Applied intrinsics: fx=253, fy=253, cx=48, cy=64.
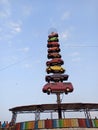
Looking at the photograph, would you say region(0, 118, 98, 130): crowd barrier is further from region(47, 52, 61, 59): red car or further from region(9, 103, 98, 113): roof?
region(47, 52, 61, 59): red car

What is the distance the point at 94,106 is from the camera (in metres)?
45.5

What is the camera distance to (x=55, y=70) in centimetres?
4928

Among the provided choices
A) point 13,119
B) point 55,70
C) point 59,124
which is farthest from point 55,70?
point 59,124

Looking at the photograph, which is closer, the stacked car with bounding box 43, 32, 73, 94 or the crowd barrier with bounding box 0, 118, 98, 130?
the crowd barrier with bounding box 0, 118, 98, 130

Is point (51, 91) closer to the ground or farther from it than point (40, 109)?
farther from it

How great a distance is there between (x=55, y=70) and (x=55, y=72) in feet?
1.30

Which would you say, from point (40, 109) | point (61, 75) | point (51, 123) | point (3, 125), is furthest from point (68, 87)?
point (3, 125)

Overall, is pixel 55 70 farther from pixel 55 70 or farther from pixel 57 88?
pixel 57 88

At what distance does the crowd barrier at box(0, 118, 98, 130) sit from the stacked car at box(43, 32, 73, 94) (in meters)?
8.11

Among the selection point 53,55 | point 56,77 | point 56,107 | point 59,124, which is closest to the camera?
point 59,124

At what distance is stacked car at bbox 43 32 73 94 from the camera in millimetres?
46438

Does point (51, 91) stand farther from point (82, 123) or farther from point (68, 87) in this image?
point (82, 123)

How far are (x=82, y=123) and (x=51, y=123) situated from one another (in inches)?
188

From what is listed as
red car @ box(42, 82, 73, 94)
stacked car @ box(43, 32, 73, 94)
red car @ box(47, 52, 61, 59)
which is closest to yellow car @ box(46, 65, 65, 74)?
stacked car @ box(43, 32, 73, 94)
